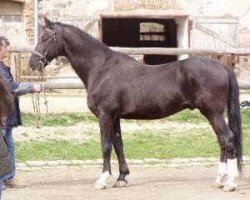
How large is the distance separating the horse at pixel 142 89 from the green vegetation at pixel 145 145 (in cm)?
216

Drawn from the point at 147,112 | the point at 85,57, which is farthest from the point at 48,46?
the point at 147,112

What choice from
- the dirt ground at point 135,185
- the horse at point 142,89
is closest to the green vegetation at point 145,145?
the dirt ground at point 135,185

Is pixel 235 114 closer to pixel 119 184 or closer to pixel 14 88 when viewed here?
pixel 119 184

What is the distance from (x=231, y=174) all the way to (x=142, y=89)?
1443 mm

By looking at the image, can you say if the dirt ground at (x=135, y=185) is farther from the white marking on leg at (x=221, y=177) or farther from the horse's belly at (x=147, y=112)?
the horse's belly at (x=147, y=112)

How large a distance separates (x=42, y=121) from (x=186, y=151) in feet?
11.1

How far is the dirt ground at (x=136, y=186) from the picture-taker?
8.22 metres

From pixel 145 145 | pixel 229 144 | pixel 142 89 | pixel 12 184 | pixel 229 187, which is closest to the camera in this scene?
pixel 229 187

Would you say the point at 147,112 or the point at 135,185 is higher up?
the point at 147,112

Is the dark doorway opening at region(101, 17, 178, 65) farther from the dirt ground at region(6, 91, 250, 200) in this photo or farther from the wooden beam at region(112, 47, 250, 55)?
the dirt ground at region(6, 91, 250, 200)

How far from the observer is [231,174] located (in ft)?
27.8

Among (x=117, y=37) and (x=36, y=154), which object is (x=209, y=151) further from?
(x=117, y=37)

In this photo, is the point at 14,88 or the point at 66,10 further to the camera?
the point at 66,10

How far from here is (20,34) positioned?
19672 mm
